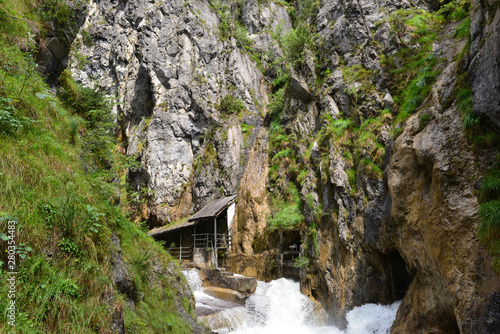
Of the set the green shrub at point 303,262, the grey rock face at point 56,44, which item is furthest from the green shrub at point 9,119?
the green shrub at point 303,262

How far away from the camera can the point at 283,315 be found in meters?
13.1

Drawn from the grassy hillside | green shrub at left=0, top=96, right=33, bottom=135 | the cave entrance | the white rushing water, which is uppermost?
green shrub at left=0, top=96, right=33, bottom=135

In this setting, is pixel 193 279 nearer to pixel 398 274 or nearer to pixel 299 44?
pixel 398 274

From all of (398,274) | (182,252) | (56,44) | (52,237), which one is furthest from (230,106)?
(52,237)

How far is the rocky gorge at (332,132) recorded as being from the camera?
6.67 m

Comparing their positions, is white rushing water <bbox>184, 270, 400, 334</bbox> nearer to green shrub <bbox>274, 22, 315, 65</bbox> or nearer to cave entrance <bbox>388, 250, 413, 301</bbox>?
cave entrance <bbox>388, 250, 413, 301</bbox>

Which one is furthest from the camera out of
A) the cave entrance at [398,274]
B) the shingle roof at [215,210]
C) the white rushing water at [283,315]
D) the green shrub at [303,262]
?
the shingle roof at [215,210]

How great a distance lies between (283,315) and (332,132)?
9.30 meters

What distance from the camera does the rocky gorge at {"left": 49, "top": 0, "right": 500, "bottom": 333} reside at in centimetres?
667

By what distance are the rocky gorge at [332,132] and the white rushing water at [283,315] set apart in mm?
618

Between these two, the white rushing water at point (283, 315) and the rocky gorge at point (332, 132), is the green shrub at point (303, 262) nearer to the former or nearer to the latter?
the rocky gorge at point (332, 132)

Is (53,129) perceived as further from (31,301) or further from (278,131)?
(278,131)

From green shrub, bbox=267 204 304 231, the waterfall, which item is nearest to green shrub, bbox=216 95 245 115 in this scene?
green shrub, bbox=267 204 304 231

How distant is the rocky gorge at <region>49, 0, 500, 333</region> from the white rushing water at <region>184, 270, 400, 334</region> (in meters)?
0.62
